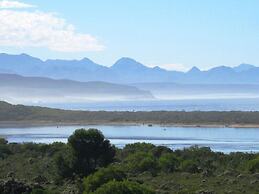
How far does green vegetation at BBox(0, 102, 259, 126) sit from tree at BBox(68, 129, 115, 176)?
76809 millimetres

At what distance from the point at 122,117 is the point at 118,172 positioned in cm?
10301

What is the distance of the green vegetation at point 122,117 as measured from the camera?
122 m

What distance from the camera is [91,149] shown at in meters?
39.5

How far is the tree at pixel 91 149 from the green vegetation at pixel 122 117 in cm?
7681

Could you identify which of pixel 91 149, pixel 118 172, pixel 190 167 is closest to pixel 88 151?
pixel 91 149

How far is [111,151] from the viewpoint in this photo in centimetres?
4072

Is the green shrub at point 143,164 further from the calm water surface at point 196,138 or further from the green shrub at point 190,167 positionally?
the calm water surface at point 196,138

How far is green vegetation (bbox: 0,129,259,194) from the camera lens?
92.4 feet

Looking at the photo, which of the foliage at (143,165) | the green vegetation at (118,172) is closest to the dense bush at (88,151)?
the green vegetation at (118,172)

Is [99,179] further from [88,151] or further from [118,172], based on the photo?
[88,151]

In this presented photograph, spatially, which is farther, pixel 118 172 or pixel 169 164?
pixel 169 164

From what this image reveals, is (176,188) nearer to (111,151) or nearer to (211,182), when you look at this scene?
(211,182)

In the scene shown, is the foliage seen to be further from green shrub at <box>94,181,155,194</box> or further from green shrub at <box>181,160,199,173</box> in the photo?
green shrub at <box>94,181,155,194</box>

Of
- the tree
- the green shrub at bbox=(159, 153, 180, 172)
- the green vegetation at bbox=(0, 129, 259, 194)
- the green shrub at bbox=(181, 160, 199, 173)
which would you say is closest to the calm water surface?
the green vegetation at bbox=(0, 129, 259, 194)
